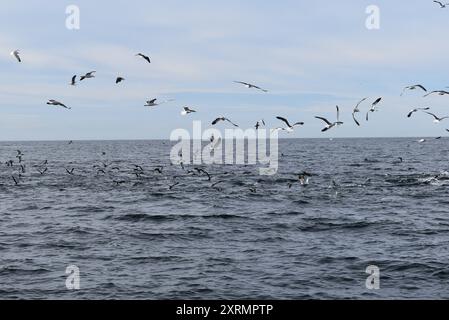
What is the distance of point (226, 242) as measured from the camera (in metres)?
24.5

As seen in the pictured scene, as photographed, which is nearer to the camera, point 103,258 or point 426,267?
point 426,267

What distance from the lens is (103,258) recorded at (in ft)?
70.5

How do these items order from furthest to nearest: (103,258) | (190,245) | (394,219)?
1. (394,219)
2. (190,245)
3. (103,258)

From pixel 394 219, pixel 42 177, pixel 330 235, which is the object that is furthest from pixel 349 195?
pixel 42 177

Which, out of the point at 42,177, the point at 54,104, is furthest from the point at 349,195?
the point at 42,177

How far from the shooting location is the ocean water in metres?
17.9

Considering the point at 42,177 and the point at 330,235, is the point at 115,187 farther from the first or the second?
the point at 330,235

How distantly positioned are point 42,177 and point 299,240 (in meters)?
42.3

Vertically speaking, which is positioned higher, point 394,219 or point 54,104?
point 54,104

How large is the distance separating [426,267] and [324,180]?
106 ft

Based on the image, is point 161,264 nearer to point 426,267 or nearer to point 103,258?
point 103,258

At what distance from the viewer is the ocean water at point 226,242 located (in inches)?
704

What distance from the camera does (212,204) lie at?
1446 inches
